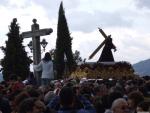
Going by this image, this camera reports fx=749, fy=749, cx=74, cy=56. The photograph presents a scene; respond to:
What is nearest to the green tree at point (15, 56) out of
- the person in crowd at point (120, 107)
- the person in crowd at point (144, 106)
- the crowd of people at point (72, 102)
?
the crowd of people at point (72, 102)

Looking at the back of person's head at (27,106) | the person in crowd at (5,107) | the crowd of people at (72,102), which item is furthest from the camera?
the person in crowd at (5,107)

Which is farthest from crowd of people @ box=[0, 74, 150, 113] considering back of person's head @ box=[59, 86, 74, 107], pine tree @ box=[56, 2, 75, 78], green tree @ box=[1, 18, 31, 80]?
pine tree @ box=[56, 2, 75, 78]

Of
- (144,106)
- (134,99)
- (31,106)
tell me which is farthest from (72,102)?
(134,99)

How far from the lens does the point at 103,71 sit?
38.2 metres

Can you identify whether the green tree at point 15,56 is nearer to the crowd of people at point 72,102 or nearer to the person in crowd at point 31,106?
the crowd of people at point 72,102

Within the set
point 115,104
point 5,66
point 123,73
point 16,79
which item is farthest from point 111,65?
point 5,66

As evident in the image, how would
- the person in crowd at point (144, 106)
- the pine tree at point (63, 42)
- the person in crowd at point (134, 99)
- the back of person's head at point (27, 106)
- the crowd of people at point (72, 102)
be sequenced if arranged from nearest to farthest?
the back of person's head at point (27, 106)
the crowd of people at point (72, 102)
the person in crowd at point (144, 106)
the person in crowd at point (134, 99)
the pine tree at point (63, 42)

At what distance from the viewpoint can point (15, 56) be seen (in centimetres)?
7244

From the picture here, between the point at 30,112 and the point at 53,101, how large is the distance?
400cm

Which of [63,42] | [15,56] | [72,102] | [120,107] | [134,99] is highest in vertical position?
[63,42]

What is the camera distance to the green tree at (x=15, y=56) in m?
71.3

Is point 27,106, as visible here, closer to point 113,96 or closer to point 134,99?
point 113,96

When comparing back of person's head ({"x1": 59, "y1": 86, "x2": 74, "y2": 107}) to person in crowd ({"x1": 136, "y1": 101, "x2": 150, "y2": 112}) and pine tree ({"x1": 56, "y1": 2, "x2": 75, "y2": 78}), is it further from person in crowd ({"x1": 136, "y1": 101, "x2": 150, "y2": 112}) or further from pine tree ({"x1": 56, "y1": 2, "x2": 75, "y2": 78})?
pine tree ({"x1": 56, "y1": 2, "x2": 75, "y2": 78})

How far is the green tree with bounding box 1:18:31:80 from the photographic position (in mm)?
71312
